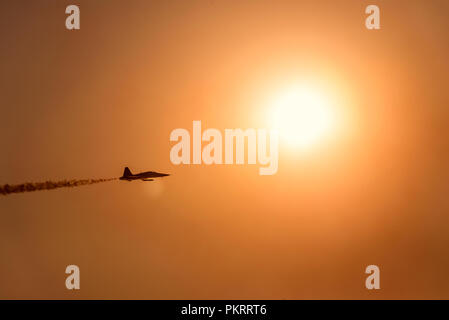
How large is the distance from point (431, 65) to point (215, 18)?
47.8 inches

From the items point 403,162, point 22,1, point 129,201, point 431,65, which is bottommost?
point 129,201

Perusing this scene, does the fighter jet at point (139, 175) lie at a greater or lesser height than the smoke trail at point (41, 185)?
greater

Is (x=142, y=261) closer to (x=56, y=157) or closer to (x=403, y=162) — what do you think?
(x=56, y=157)

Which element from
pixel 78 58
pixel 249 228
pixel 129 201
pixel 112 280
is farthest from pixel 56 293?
pixel 78 58

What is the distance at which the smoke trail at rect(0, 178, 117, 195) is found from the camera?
79.3 inches

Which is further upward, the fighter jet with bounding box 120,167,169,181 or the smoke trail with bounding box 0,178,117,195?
the fighter jet with bounding box 120,167,169,181

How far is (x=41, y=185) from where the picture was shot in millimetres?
2018

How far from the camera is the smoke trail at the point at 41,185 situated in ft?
6.61

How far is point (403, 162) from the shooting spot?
6.68 feet

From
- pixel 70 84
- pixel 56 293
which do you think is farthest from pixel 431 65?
pixel 56 293

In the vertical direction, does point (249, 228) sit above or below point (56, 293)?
above

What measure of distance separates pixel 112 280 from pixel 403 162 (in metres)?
1.73

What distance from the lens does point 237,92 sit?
2.04m

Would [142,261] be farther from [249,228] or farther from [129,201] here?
[249,228]
